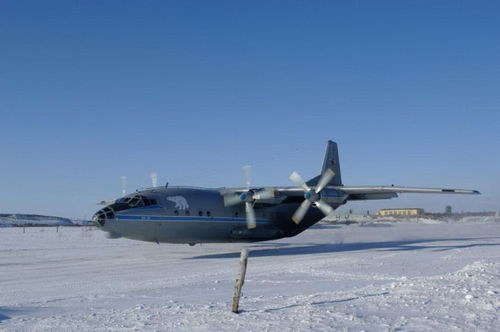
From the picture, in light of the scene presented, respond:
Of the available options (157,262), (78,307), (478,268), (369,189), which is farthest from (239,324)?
(369,189)

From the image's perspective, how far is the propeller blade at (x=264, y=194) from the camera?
2642 cm

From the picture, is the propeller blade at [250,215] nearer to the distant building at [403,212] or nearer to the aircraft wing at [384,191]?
the aircraft wing at [384,191]

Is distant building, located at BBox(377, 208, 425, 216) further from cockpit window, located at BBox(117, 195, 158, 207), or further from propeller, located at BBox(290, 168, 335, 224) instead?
cockpit window, located at BBox(117, 195, 158, 207)

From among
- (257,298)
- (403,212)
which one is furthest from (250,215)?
(403,212)

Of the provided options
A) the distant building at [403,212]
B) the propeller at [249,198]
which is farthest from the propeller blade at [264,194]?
the distant building at [403,212]

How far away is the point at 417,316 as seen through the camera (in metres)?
8.96

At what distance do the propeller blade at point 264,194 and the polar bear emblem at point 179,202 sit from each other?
4.05 m

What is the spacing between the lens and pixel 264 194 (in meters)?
26.5

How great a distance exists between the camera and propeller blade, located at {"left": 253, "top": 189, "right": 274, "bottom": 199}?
26.4 meters

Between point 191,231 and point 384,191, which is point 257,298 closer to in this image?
point 191,231

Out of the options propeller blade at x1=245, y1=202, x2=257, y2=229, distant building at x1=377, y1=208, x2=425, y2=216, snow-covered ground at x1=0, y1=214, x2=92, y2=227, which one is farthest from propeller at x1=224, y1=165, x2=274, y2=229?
distant building at x1=377, y1=208, x2=425, y2=216

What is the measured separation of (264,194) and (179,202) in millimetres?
4884

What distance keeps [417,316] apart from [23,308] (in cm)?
822

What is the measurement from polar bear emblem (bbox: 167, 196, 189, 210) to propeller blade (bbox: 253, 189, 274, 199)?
159 inches
